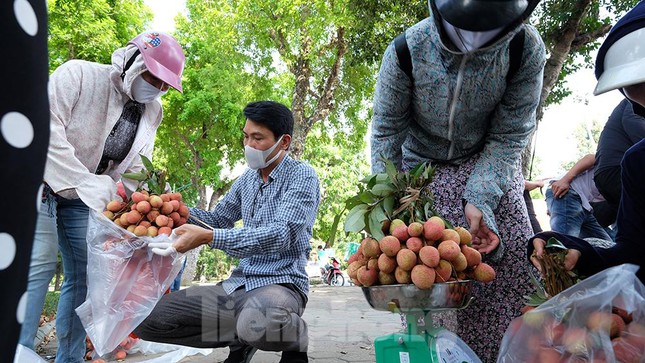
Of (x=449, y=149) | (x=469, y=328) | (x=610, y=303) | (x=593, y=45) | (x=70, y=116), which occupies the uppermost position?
(x=593, y=45)

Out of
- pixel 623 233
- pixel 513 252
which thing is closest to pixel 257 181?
pixel 513 252

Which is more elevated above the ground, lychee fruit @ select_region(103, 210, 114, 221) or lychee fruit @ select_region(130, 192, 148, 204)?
lychee fruit @ select_region(130, 192, 148, 204)

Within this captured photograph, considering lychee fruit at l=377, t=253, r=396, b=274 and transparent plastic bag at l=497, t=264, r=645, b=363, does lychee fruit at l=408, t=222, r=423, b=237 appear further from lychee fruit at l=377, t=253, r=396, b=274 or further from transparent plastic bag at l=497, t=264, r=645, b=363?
transparent plastic bag at l=497, t=264, r=645, b=363

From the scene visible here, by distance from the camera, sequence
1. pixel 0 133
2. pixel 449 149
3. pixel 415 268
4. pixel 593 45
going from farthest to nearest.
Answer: pixel 593 45 → pixel 449 149 → pixel 415 268 → pixel 0 133

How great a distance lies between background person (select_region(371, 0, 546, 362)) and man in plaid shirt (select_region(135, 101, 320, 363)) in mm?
816

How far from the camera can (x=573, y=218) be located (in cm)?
416

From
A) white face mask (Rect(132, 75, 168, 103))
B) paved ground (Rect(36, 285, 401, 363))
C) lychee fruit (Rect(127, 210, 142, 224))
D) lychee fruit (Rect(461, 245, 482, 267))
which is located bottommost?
paved ground (Rect(36, 285, 401, 363))

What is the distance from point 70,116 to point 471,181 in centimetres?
212

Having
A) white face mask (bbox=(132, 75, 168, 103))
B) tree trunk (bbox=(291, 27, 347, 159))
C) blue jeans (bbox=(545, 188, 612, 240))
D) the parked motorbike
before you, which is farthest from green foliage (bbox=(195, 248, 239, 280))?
white face mask (bbox=(132, 75, 168, 103))

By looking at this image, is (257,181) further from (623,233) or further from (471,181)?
(623,233)

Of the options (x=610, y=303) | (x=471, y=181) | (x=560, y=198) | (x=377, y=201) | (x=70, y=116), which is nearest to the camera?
(x=610, y=303)

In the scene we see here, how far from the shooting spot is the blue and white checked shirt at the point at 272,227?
2652 millimetres

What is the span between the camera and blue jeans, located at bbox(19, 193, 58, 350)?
7.97 feet

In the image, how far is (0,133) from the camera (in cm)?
52
